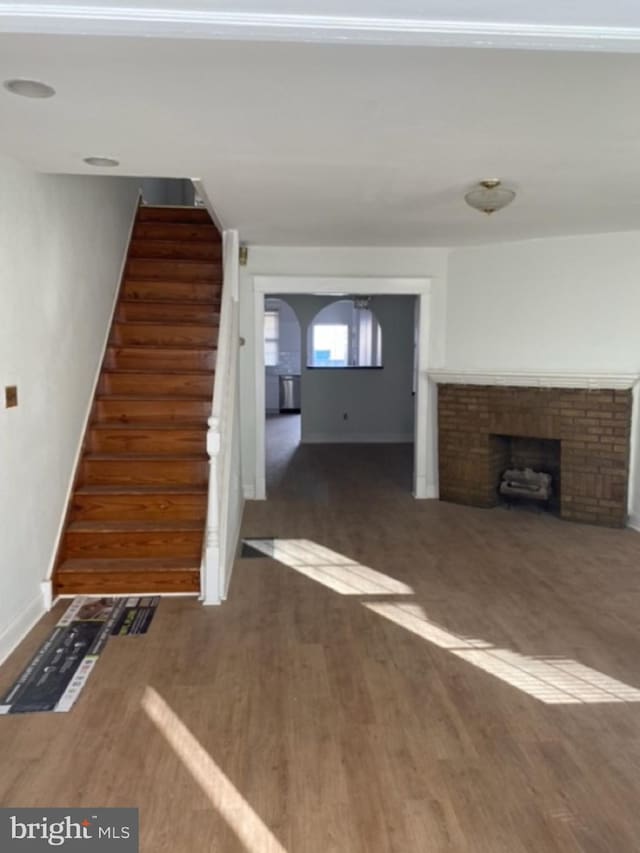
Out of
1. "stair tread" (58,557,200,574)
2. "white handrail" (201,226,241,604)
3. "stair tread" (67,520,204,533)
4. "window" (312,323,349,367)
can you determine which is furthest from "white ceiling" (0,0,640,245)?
"window" (312,323,349,367)

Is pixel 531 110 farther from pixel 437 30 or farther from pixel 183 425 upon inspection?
pixel 183 425

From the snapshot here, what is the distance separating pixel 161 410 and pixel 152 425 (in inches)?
5.8

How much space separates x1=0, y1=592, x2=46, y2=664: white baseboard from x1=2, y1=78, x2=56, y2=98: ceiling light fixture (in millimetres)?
2232

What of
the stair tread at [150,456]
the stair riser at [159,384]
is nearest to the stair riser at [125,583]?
the stair tread at [150,456]

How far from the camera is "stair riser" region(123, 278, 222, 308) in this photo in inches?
196

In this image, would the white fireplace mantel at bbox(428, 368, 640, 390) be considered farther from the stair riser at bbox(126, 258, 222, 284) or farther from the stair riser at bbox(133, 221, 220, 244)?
the stair riser at bbox(133, 221, 220, 244)

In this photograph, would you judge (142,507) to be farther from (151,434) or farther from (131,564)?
(151,434)

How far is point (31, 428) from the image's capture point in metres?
2.98

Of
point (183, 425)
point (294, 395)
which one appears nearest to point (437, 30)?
point (183, 425)

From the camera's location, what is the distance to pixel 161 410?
424 cm

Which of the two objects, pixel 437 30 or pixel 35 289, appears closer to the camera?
pixel 437 30

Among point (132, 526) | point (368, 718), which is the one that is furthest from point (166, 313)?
point (368, 718)

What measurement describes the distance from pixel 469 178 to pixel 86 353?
8.64 ft

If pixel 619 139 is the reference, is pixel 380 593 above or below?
below
